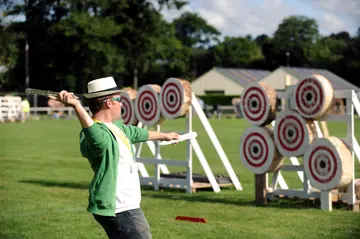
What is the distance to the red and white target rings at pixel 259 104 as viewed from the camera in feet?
41.9

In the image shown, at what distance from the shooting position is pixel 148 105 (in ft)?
50.8

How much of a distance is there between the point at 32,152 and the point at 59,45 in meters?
50.4

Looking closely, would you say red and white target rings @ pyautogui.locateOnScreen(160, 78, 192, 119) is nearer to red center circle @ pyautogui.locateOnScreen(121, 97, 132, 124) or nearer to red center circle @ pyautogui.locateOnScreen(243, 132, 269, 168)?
red center circle @ pyautogui.locateOnScreen(121, 97, 132, 124)

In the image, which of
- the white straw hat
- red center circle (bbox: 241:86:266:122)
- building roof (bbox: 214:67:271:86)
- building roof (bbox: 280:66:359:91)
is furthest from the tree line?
the white straw hat

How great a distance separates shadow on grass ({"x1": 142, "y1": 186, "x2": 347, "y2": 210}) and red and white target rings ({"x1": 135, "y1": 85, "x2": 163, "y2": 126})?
4.96 feet

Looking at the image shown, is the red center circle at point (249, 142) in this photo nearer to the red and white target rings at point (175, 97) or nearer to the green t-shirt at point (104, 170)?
the red and white target rings at point (175, 97)

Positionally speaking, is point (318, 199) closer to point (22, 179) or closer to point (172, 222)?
point (172, 222)

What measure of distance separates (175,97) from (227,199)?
8.26 feet

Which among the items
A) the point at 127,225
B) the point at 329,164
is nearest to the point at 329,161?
the point at 329,164

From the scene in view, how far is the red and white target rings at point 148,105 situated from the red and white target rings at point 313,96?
→ 3.88 m

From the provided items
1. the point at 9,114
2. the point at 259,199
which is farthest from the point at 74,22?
the point at 259,199

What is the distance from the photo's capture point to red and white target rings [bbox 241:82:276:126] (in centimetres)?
1277

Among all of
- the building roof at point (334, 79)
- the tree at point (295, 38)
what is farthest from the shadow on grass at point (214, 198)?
the tree at point (295, 38)

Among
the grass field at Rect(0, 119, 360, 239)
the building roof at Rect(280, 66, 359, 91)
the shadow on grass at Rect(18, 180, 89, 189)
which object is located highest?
the building roof at Rect(280, 66, 359, 91)
